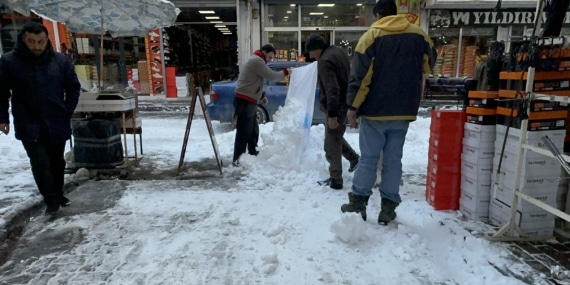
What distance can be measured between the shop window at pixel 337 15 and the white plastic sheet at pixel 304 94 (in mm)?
10549

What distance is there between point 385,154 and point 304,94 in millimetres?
2229

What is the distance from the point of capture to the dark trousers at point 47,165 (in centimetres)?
409

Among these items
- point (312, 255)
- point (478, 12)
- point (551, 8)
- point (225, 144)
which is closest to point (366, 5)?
point (478, 12)

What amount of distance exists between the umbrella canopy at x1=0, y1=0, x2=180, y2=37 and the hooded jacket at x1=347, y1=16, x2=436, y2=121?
421 centimetres

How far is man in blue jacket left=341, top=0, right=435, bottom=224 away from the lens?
11.4 ft

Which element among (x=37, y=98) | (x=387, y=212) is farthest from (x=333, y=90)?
(x=37, y=98)

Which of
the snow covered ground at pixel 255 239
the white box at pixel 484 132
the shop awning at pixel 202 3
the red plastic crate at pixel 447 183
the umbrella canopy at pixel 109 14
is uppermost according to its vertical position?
the shop awning at pixel 202 3

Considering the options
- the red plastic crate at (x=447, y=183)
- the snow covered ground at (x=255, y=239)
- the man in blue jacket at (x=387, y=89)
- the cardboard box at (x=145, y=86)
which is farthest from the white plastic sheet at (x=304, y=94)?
the cardboard box at (x=145, y=86)

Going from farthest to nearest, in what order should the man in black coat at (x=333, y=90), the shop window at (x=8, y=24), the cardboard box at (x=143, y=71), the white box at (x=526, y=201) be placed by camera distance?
the cardboard box at (x=143, y=71) < the shop window at (x=8, y=24) < the man in black coat at (x=333, y=90) < the white box at (x=526, y=201)

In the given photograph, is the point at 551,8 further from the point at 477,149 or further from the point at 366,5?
the point at 366,5

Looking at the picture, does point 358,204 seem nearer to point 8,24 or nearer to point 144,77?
point 144,77

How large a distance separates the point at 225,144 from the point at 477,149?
4.77 m

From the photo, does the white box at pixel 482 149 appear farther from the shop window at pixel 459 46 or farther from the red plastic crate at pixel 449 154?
the shop window at pixel 459 46

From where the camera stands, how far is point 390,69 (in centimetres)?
348
